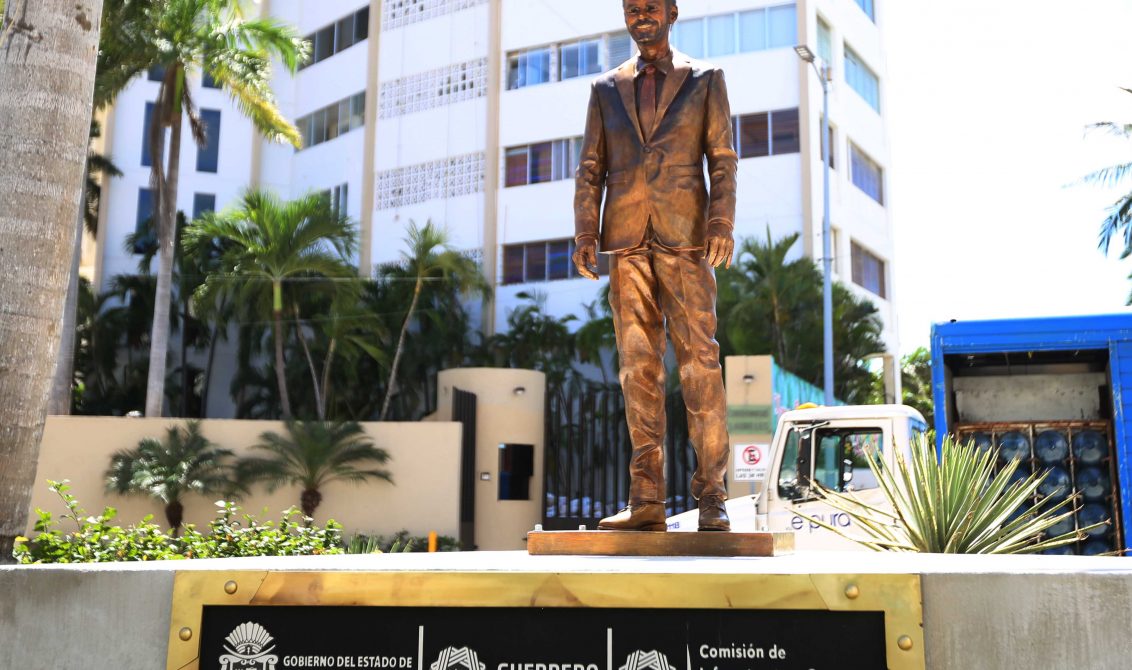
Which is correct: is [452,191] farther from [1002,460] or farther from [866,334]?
[1002,460]

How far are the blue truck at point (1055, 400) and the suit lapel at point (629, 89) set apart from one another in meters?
5.78

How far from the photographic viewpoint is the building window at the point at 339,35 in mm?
38250

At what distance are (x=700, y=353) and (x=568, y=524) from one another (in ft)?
52.2

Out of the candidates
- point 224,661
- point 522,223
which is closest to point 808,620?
point 224,661

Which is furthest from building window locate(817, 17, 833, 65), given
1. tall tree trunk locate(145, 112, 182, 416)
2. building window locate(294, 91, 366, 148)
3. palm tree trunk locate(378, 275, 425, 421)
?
tall tree trunk locate(145, 112, 182, 416)

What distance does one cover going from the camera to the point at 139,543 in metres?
7.92

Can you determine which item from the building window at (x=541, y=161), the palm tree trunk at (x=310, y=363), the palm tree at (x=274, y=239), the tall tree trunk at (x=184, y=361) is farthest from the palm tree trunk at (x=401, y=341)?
the tall tree trunk at (x=184, y=361)

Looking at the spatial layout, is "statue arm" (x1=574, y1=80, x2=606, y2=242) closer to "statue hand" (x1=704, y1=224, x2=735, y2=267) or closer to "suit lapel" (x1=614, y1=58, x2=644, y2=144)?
"suit lapel" (x1=614, y1=58, x2=644, y2=144)

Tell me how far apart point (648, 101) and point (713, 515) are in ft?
6.28

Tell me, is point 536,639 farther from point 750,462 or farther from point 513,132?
point 513,132

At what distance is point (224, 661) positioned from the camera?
305 cm

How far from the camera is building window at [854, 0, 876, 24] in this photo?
35116 mm

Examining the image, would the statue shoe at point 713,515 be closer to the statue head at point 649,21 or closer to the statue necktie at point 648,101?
the statue necktie at point 648,101

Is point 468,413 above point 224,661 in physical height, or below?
above
